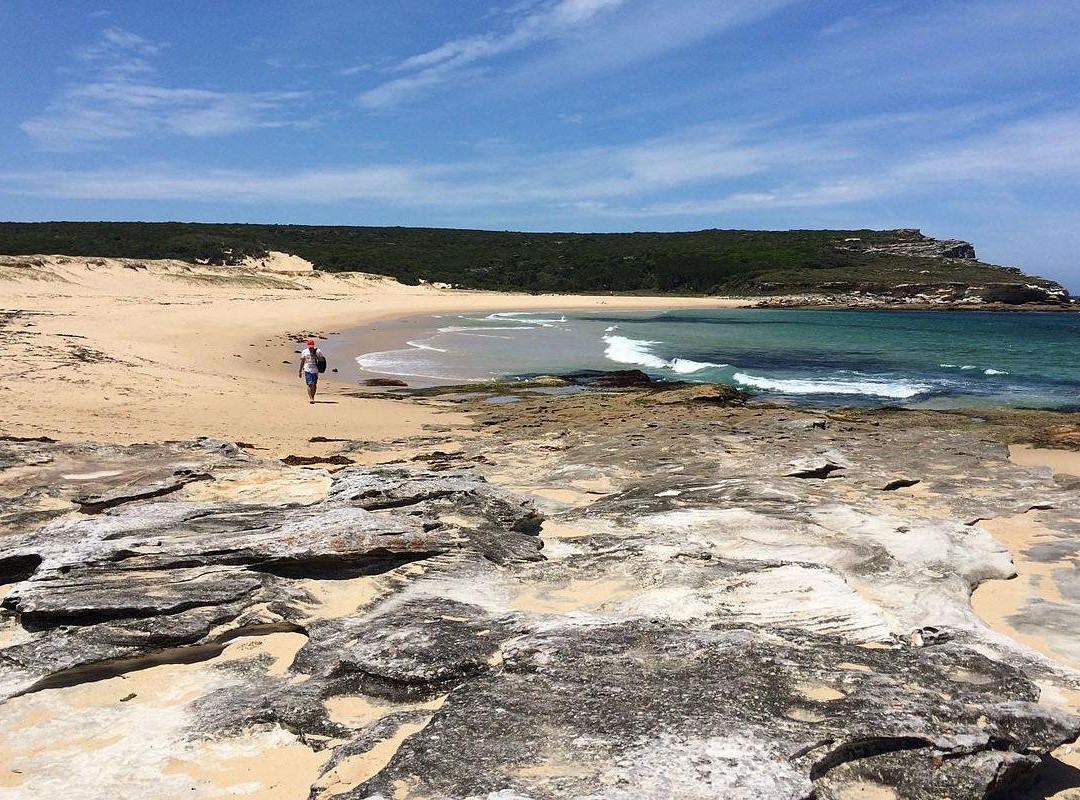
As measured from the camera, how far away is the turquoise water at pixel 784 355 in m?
22.6

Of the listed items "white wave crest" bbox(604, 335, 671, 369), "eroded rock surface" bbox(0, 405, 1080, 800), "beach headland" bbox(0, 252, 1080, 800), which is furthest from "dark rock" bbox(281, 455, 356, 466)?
"white wave crest" bbox(604, 335, 671, 369)

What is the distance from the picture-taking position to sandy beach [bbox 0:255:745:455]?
1277 centimetres

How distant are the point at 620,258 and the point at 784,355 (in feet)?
239

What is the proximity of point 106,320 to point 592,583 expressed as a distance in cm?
2837

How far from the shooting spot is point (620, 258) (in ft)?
340

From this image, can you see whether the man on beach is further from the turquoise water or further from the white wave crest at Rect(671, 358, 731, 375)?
the white wave crest at Rect(671, 358, 731, 375)

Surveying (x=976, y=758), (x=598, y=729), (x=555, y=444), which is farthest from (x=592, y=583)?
(x=555, y=444)

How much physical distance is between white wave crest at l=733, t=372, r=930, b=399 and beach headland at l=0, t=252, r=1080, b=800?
11.8 m

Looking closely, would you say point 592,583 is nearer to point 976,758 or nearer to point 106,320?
point 976,758

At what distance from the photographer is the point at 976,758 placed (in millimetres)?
3381

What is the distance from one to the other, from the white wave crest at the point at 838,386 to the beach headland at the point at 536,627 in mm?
11791

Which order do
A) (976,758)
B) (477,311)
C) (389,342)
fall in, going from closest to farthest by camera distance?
(976,758) → (389,342) → (477,311)

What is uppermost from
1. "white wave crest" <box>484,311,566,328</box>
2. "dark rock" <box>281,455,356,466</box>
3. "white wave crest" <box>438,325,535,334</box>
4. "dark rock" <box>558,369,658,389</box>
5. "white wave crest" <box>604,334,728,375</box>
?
"white wave crest" <box>484,311,566,328</box>

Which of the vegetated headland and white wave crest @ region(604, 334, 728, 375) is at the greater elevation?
the vegetated headland
